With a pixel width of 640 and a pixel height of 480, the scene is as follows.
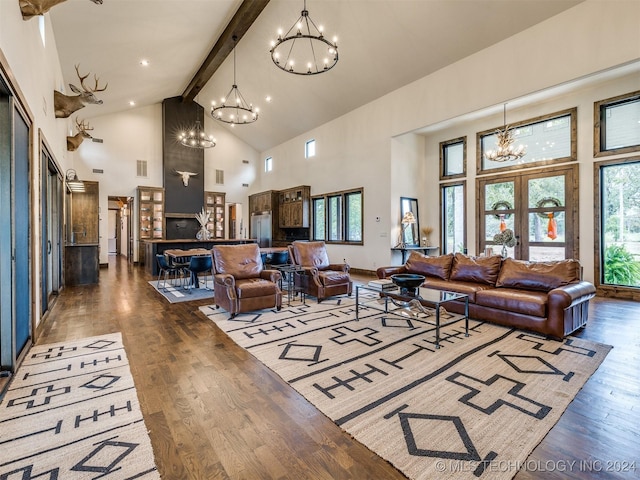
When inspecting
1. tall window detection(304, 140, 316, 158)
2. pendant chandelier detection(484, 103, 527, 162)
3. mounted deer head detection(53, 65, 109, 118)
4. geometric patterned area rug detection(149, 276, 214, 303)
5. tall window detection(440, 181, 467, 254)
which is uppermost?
tall window detection(304, 140, 316, 158)

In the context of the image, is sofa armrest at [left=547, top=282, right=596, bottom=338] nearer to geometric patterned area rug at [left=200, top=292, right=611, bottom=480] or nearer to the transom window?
geometric patterned area rug at [left=200, top=292, right=611, bottom=480]

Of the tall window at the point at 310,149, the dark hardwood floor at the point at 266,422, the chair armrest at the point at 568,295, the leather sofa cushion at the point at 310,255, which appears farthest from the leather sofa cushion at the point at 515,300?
the tall window at the point at 310,149

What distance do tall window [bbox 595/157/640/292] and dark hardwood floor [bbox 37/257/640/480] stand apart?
2.87 m

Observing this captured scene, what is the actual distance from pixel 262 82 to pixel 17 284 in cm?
798

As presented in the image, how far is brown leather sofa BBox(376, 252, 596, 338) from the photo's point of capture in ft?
11.5

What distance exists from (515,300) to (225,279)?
12.2ft

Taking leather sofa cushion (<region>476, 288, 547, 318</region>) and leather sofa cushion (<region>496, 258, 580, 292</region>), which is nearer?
leather sofa cushion (<region>476, 288, 547, 318</region>)

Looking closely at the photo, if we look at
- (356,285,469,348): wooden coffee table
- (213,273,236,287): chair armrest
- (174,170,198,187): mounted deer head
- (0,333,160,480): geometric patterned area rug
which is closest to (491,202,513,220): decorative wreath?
(356,285,469,348): wooden coffee table

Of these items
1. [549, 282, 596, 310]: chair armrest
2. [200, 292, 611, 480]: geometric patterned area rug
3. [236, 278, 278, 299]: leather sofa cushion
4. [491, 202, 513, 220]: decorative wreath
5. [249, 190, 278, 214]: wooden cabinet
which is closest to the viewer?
[200, 292, 611, 480]: geometric patterned area rug

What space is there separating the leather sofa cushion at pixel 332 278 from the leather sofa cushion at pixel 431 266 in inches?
43.2

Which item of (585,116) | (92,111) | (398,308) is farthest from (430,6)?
(92,111)

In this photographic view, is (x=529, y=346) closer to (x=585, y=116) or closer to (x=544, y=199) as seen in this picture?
(x=544, y=199)

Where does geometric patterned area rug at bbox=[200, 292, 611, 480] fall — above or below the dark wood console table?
below

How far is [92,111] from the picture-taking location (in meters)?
9.98
